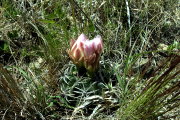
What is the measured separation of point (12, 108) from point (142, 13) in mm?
862

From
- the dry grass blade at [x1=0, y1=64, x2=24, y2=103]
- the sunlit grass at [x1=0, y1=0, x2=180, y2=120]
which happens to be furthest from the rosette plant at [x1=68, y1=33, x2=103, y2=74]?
the dry grass blade at [x1=0, y1=64, x2=24, y2=103]

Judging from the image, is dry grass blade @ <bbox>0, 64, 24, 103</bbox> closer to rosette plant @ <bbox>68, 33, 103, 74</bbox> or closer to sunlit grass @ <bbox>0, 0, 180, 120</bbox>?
sunlit grass @ <bbox>0, 0, 180, 120</bbox>

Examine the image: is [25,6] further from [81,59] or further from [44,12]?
[81,59]

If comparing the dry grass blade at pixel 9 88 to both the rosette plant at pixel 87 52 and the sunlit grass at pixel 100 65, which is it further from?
the rosette plant at pixel 87 52

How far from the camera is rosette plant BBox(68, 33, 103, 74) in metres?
1.25

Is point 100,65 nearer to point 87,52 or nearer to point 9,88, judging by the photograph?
point 87,52

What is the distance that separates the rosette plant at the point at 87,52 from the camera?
125 cm

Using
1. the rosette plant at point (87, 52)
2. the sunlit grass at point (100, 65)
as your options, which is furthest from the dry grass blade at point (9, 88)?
the rosette plant at point (87, 52)

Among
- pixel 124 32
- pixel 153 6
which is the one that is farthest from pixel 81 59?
pixel 153 6

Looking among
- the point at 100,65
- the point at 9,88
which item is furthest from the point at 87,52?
the point at 9,88

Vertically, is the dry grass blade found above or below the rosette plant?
below

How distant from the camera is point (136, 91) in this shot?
133 centimetres

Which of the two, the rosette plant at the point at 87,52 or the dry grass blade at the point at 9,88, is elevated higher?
the rosette plant at the point at 87,52

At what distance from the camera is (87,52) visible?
1255 mm
